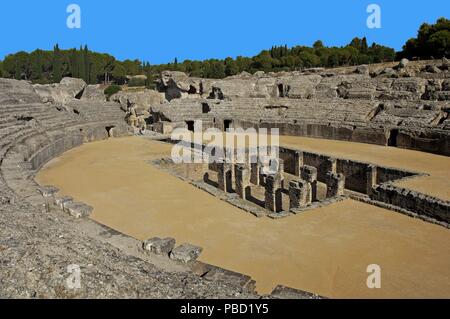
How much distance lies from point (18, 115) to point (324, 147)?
16636mm

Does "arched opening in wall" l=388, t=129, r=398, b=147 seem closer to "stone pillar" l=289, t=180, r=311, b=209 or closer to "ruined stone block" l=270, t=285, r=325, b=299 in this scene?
"stone pillar" l=289, t=180, r=311, b=209

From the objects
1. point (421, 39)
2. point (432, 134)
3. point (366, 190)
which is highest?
point (421, 39)

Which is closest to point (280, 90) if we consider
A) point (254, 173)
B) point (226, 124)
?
point (226, 124)

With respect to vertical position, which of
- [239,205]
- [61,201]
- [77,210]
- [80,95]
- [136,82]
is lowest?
[239,205]

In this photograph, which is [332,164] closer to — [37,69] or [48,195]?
[48,195]

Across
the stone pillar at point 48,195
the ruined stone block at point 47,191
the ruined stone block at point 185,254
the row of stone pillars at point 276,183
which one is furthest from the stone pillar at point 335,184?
the ruined stone block at point 47,191

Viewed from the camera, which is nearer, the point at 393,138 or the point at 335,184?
the point at 335,184

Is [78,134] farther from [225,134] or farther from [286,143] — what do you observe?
[286,143]

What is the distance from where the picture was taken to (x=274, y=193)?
11758 mm

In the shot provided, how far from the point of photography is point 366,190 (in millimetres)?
14320

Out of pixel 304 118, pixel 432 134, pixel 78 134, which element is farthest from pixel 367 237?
pixel 78 134

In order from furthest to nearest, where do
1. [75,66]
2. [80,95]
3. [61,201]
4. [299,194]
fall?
[75,66] → [80,95] → [299,194] → [61,201]

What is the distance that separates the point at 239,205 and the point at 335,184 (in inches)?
132

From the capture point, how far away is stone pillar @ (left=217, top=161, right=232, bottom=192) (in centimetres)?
1411
